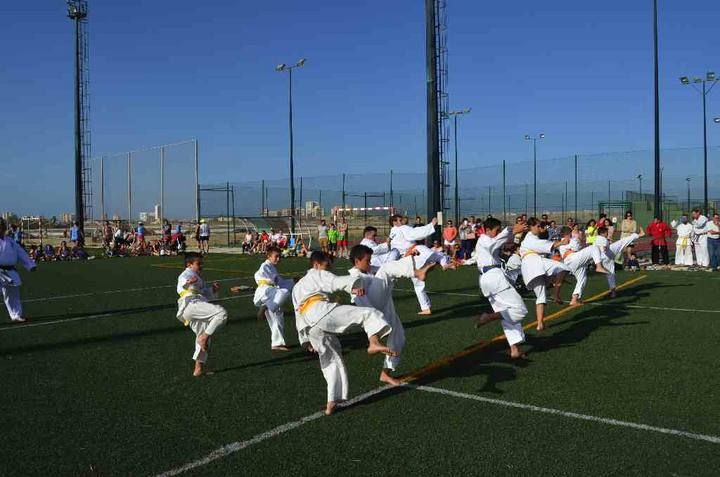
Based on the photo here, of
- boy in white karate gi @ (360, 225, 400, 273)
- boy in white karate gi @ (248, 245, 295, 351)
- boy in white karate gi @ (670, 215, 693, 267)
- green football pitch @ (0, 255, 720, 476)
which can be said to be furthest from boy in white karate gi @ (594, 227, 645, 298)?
boy in white karate gi @ (670, 215, 693, 267)

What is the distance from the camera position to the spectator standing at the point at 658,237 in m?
21.4

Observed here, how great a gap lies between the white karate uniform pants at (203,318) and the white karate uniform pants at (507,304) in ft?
11.8

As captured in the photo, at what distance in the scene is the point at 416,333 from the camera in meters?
9.87

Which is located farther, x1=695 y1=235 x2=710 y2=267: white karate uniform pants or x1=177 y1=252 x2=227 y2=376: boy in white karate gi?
x1=695 y1=235 x2=710 y2=267: white karate uniform pants

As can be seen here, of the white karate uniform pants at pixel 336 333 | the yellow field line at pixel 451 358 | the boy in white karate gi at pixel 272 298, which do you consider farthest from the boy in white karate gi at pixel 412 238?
the white karate uniform pants at pixel 336 333

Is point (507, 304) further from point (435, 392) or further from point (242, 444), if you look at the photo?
point (242, 444)

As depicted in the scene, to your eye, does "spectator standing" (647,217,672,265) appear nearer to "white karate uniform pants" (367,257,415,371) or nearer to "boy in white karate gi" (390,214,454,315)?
"boy in white karate gi" (390,214,454,315)

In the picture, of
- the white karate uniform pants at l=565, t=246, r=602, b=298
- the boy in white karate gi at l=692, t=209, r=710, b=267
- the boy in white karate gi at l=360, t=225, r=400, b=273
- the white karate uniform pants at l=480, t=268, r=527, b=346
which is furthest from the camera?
the boy in white karate gi at l=692, t=209, r=710, b=267

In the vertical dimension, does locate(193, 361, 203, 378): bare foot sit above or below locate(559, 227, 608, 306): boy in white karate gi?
below

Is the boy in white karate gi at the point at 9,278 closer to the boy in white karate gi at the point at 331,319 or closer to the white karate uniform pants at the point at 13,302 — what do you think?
the white karate uniform pants at the point at 13,302

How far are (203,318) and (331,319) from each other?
7.63 feet

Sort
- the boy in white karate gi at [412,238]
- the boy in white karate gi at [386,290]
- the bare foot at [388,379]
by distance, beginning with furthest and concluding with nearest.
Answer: the boy in white karate gi at [412,238], the bare foot at [388,379], the boy in white karate gi at [386,290]

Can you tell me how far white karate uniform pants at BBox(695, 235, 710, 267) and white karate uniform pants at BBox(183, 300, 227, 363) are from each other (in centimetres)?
1928

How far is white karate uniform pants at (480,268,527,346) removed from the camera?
800 centimetres
